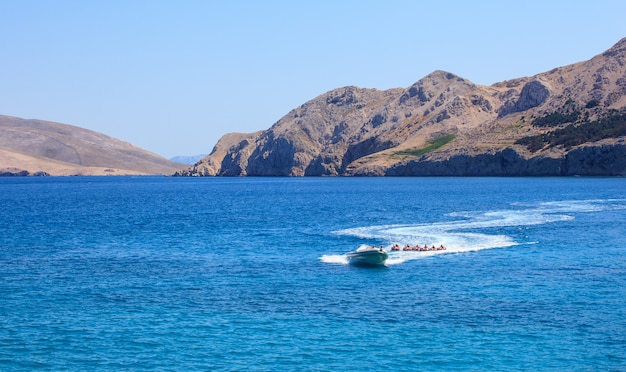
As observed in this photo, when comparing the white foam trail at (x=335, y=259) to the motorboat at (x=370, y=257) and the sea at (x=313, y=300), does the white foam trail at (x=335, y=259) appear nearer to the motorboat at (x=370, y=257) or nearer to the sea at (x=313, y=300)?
the sea at (x=313, y=300)

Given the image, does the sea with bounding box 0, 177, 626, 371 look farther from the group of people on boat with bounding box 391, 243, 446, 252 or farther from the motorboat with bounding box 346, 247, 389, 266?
the group of people on boat with bounding box 391, 243, 446, 252

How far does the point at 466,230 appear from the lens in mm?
78938

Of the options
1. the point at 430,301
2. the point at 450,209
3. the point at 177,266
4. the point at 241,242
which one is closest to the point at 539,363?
the point at 430,301

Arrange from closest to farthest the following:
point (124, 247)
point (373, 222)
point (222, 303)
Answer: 1. point (222, 303)
2. point (124, 247)
3. point (373, 222)

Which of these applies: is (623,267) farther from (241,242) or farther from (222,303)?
(241,242)

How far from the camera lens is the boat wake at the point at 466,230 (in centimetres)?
6322

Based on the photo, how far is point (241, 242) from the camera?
235 ft

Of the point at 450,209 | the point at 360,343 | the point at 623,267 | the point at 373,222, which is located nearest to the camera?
the point at 360,343

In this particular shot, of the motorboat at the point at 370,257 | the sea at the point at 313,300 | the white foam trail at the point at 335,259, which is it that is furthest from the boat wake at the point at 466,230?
the motorboat at the point at 370,257

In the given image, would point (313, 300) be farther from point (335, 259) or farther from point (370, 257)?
point (335, 259)

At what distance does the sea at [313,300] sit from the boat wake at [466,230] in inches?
18.0

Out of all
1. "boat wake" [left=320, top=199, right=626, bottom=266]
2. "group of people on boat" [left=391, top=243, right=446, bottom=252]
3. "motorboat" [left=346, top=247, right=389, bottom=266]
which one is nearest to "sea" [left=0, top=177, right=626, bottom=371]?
"boat wake" [left=320, top=199, right=626, bottom=266]

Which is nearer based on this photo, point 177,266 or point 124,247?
point 177,266

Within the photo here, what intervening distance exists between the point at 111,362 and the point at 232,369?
567 centimetres
